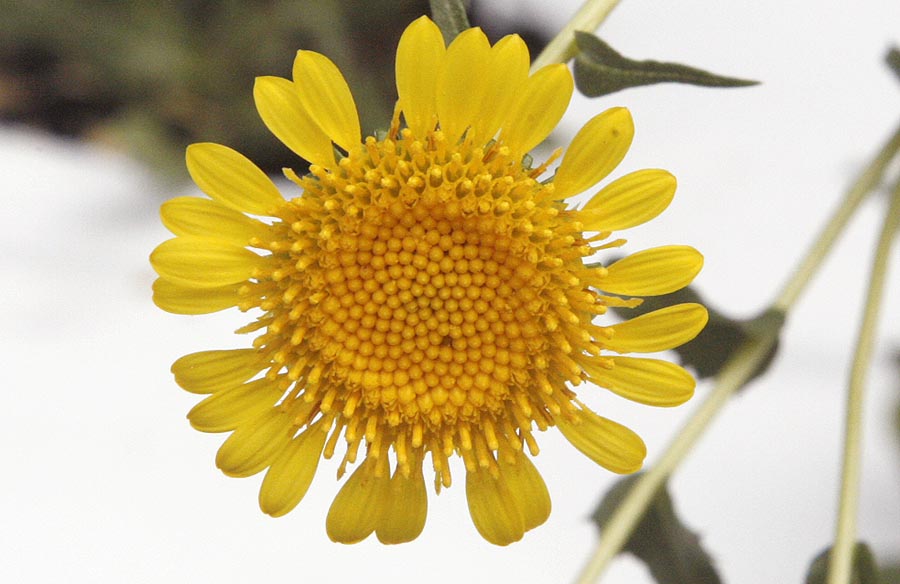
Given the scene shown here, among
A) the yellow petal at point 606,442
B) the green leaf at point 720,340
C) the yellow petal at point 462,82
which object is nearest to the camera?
the yellow petal at point 462,82

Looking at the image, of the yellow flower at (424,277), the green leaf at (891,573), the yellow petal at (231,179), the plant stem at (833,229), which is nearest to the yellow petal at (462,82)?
the yellow flower at (424,277)

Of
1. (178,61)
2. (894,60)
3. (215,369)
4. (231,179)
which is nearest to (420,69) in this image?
(231,179)

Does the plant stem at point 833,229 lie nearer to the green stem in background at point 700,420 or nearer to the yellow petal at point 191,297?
the green stem in background at point 700,420

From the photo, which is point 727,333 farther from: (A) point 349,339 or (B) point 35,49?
(B) point 35,49

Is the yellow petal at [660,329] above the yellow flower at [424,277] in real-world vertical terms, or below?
below

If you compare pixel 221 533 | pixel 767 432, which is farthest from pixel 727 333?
pixel 221 533

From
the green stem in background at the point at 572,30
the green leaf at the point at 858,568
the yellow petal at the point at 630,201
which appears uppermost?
the green stem in background at the point at 572,30
